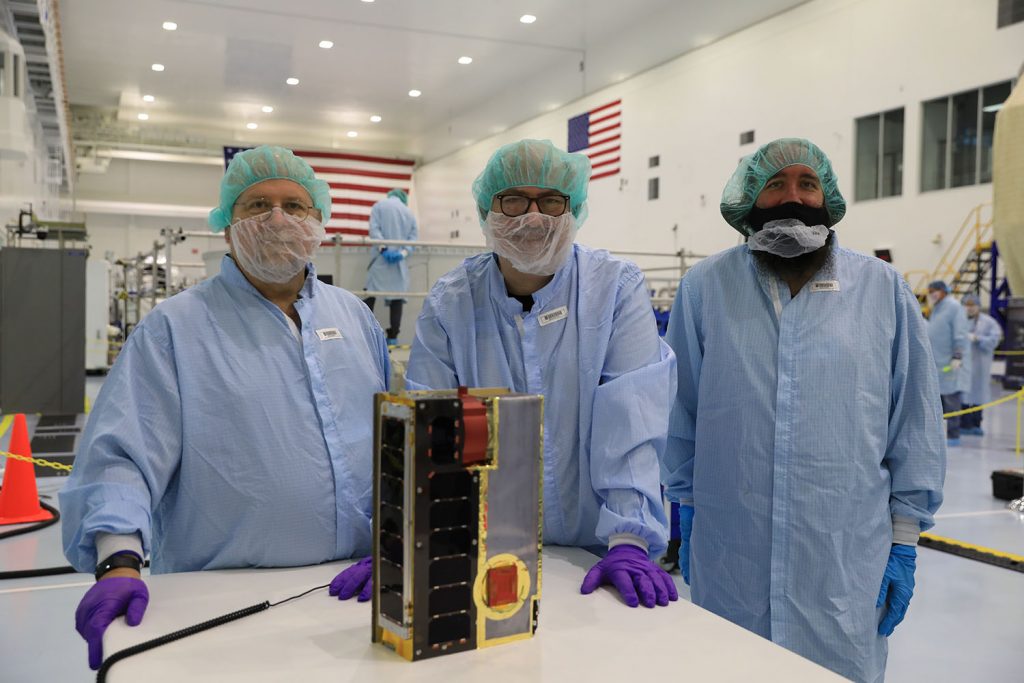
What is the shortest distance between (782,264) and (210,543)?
4.89 ft

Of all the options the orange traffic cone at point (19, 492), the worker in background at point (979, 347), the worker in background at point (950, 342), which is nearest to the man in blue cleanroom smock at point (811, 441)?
the orange traffic cone at point (19, 492)

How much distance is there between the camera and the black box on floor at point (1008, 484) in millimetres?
5270

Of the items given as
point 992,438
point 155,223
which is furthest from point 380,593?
point 155,223

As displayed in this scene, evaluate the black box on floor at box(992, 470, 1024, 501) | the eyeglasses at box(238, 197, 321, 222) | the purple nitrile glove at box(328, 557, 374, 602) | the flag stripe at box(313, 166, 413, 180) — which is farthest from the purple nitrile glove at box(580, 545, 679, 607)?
the flag stripe at box(313, 166, 413, 180)

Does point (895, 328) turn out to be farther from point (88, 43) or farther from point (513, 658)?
point (88, 43)

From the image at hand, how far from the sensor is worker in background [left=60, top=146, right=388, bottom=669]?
146cm

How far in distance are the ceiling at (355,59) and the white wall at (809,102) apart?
1.69ft

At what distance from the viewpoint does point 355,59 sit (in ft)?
44.1

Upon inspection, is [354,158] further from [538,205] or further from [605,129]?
[538,205]

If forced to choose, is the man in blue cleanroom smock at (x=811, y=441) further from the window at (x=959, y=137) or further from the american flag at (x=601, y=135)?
the american flag at (x=601, y=135)

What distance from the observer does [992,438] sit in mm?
8008

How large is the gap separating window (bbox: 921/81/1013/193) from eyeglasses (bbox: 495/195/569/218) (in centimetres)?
901

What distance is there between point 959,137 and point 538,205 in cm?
936

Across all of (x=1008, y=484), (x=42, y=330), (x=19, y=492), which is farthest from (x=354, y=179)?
(x=1008, y=484)
